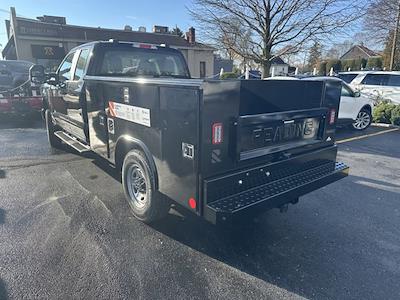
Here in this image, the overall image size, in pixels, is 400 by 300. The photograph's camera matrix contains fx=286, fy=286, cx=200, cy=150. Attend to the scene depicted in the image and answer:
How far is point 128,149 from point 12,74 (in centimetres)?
1067

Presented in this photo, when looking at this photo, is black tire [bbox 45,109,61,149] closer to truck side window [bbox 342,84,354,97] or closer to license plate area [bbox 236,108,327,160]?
license plate area [bbox 236,108,327,160]

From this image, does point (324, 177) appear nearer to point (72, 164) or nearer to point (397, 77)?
point (72, 164)

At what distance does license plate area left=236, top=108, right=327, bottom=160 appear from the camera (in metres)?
2.69

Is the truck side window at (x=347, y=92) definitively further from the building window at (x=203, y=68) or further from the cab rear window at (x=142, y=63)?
the building window at (x=203, y=68)

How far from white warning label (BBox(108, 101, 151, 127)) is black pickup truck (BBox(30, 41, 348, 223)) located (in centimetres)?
1

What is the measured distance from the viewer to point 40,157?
6.21 metres

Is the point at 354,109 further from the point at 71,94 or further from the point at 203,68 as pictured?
the point at 203,68

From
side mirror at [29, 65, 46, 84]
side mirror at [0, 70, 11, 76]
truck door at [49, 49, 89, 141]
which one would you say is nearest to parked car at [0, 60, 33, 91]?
side mirror at [0, 70, 11, 76]

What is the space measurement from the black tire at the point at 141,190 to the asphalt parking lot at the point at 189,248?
18cm

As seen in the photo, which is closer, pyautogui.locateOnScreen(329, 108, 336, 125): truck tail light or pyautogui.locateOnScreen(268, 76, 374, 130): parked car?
pyautogui.locateOnScreen(329, 108, 336, 125): truck tail light

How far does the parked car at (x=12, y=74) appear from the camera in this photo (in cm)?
1110

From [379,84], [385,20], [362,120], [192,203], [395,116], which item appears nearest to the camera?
[192,203]

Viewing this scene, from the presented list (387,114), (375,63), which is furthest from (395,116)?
(375,63)

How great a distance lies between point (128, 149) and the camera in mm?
3531
